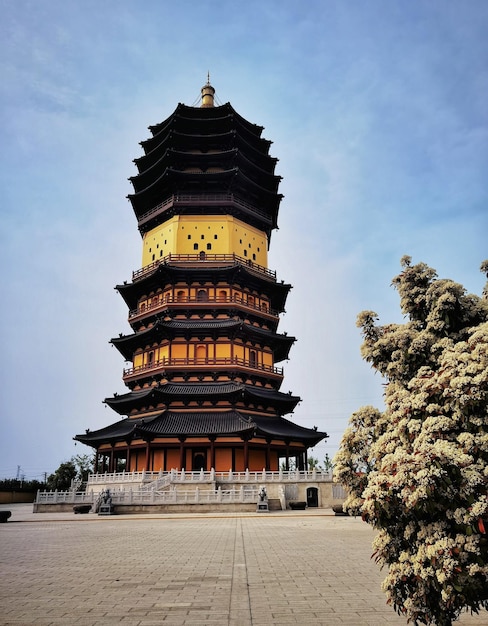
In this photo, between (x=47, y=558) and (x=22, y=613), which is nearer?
(x=22, y=613)

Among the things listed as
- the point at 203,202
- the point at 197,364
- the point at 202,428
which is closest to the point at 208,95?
the point at 203,202

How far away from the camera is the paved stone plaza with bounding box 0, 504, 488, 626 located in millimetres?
6738

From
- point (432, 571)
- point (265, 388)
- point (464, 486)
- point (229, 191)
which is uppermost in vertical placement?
point (229, 191)

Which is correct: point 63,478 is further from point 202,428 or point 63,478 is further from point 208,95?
point 208,95

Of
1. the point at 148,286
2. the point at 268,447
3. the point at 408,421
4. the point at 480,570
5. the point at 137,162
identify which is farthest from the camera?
the point at 137,162

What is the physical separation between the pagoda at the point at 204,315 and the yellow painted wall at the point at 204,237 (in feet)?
0.34

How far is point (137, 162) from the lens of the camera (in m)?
49.5


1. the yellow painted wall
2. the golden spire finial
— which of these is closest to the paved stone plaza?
the yellow painted wall

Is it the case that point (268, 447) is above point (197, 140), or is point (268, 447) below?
below

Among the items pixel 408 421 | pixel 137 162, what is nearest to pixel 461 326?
pixel 408 421

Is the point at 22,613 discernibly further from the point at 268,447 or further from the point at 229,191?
the point at 229,191

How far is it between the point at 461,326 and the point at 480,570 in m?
3.29

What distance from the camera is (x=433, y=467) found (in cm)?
494

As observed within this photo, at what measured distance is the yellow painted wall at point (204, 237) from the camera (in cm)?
4409
